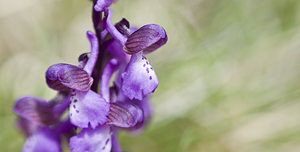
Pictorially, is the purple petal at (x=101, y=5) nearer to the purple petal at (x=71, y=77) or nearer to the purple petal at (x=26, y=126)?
the purple petal at (x=71, y=77)

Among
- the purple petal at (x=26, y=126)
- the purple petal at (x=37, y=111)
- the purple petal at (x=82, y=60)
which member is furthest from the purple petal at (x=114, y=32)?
the purple petal at (x=26, y=126)

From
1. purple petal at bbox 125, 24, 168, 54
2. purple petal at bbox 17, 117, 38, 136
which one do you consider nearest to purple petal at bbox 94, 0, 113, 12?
purple petal at bbox 125, 24, 168, 54

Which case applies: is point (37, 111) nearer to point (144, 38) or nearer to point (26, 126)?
point (26, 126)

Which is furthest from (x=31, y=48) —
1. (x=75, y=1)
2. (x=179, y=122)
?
(x=179, y=122)

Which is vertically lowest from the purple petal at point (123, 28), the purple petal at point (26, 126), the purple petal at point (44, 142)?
the purple petal at point (44, 142)

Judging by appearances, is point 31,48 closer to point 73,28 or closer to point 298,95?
point 73,28

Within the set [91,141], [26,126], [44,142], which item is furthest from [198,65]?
[91,141]
